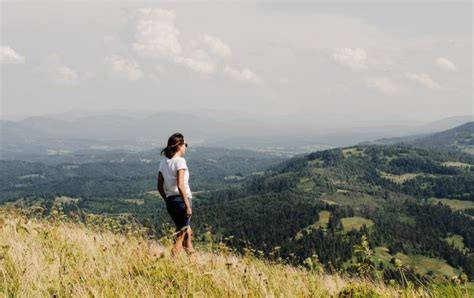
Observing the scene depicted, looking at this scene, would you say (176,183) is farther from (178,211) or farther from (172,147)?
(172,147)

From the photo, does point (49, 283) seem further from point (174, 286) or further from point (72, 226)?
point (72, 226)

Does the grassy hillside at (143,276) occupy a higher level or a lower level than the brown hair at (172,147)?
lower

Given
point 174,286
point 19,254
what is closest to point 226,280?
point 174,286

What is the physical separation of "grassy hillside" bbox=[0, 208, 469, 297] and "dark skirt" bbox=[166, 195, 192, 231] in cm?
126

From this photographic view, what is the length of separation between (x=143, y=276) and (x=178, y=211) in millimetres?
3709

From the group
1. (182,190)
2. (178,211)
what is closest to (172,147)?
(182,190)

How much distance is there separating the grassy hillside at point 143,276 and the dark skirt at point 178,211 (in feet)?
4.13

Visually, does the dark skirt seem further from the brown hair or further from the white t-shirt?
the brown hair

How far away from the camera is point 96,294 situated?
538 cm

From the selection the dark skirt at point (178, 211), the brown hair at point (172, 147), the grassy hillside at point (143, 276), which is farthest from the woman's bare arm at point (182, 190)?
the grassy hillside at point (143, 276)

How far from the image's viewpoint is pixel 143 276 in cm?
655

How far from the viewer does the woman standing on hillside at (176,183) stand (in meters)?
10.1

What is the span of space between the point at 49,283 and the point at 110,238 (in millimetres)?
3369

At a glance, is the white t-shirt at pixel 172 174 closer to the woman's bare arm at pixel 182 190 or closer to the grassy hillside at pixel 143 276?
the woman's bare arm at pixel 182 190
